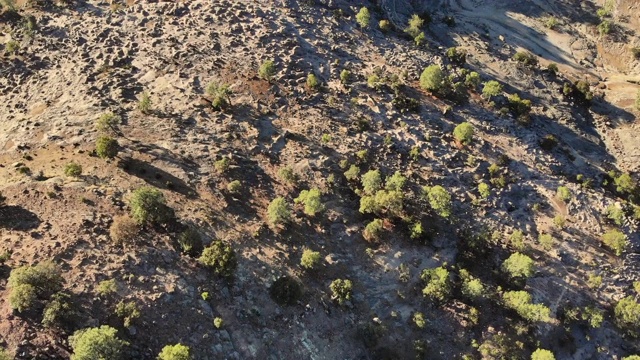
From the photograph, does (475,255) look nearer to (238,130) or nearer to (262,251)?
(262,251)

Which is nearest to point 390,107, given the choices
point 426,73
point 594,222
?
point 426,73

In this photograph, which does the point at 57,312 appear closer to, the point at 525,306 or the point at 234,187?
the point at 234,187

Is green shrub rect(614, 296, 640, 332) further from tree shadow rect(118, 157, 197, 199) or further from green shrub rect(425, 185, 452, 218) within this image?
tree shadow rect(118, 157, 197, 199)

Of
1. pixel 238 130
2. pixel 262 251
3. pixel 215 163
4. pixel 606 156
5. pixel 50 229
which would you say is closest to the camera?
pixel 50 229

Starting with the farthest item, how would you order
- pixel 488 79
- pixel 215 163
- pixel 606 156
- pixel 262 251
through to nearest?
pixel 488 79 < pixel 606 156 < pixel 215 163 < pixel 262 251

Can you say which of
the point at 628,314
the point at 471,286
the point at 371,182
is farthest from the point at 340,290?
the point at 628,314

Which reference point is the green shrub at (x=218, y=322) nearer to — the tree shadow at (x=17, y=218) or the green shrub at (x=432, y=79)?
the tree shadow at (x=17, y=218)
